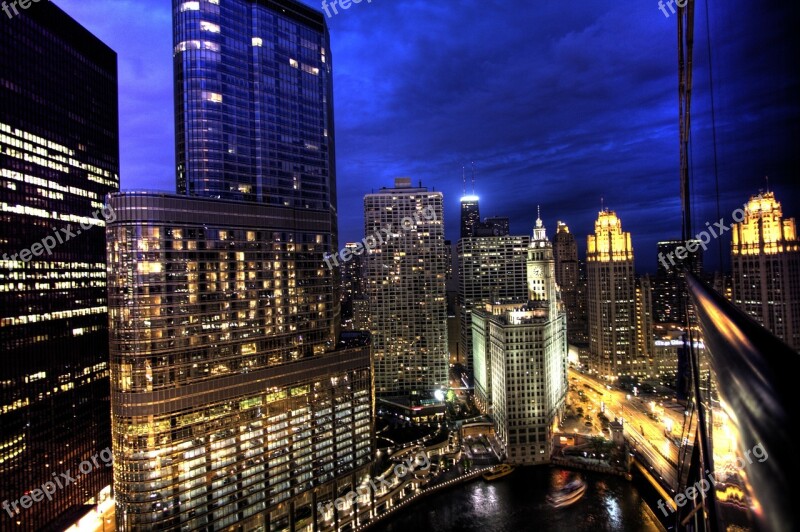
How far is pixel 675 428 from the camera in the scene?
45156 millimetres

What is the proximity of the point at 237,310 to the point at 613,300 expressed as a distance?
6046 centimetres

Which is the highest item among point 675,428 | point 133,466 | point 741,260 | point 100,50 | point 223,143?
point 100,50

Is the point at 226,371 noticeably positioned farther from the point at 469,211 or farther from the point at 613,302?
the point at 469,211

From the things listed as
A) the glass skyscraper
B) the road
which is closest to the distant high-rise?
the road

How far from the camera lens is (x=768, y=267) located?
3.47m

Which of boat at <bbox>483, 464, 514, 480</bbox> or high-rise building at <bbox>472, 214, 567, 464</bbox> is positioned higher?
high-rise building at <bbox>472, 214, 567, 464</bbox>

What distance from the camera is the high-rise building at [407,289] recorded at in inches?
2618

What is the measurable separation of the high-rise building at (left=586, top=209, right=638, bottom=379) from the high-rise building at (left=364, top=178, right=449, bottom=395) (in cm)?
2632

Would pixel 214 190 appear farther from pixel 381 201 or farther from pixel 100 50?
pixel 381 201

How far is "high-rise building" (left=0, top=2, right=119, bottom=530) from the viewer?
3378 cm

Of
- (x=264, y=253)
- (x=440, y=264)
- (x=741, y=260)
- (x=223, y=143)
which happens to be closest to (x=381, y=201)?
(x=440, y=264)

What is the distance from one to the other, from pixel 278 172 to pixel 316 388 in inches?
863

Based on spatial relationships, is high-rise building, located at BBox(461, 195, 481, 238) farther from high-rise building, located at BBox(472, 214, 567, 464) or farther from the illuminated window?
the illuminated window

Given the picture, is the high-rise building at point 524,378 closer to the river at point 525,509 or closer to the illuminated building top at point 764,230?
the river at point 525,509
